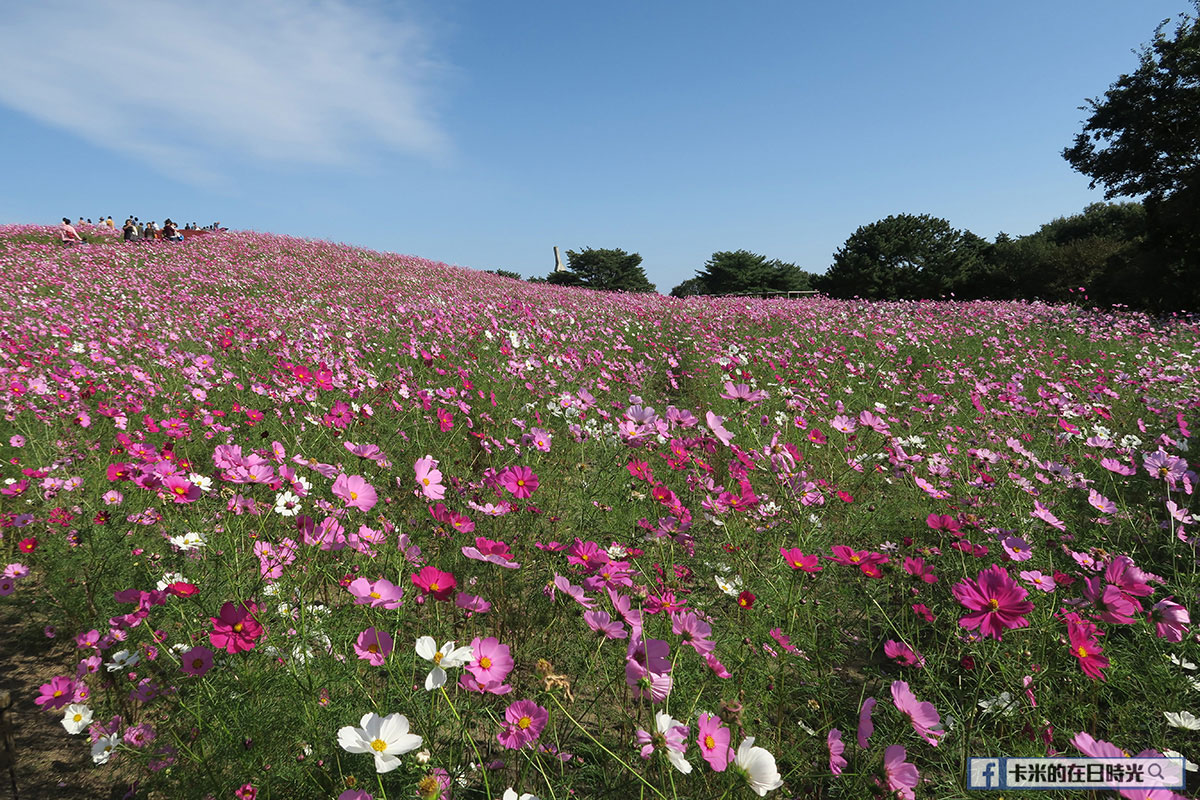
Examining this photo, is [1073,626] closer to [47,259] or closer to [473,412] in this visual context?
[473,412]

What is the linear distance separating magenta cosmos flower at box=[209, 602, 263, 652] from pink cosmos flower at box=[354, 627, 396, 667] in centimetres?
20

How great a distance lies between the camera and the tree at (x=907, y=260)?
26.2 meters

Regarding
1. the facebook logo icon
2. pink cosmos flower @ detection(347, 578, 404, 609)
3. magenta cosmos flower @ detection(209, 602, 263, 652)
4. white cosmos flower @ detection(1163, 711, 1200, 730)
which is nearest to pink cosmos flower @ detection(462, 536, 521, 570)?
pink cosmos flower @ detection(347, 578, 404, 609)

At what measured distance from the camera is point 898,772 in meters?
1.13

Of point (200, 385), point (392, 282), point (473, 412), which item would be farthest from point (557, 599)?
point (392, 282)

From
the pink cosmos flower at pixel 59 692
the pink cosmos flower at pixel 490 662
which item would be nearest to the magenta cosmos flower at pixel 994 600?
the pink cosmos flower at pixel 490 662

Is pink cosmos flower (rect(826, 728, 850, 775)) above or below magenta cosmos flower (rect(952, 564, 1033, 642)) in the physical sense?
below

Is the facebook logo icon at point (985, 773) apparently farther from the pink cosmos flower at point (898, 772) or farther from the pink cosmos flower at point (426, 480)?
the pink cosmos flower at point (426, 480)

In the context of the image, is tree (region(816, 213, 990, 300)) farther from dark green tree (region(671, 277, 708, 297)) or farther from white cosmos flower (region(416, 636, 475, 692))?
white cosmos flower (region(416, 636, 475, 692))

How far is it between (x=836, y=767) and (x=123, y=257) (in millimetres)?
15887

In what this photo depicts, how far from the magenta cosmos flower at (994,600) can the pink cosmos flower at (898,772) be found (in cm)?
30

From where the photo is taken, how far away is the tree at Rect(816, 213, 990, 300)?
86.1 ft

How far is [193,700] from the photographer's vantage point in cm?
150

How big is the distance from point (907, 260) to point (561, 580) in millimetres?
30571
